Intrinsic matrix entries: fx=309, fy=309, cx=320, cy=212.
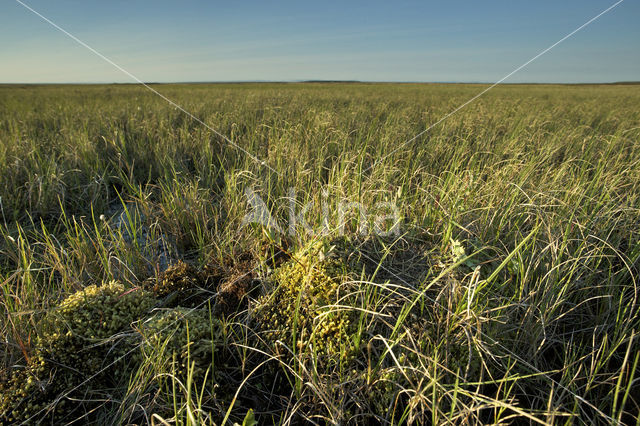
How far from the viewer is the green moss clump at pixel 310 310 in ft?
4.30

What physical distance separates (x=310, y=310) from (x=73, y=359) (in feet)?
3.38

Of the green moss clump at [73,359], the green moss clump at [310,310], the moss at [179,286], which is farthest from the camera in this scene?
the moss at [179,286]

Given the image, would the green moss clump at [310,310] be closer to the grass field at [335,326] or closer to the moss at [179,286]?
the grass field at [335,326]

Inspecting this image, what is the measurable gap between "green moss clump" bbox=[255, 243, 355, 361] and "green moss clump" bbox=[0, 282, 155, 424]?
622mm

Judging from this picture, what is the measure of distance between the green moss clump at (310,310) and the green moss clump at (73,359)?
0.62 metres

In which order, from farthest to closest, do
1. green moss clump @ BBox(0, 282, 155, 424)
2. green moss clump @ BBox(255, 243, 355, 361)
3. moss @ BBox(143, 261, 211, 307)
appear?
moss @ BBox(143, 261, 211, 307) → green moss clump @ BBox(255, 243, 355, 361) → green moss clump @ BBox(0, 282, 155, 424)

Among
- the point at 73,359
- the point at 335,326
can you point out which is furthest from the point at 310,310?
the point at 73,359

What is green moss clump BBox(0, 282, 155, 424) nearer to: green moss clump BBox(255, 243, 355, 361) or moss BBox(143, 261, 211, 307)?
moss BBox(143, 261, 211, 307)

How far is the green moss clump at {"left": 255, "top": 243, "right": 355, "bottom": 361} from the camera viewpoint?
4.30 ft

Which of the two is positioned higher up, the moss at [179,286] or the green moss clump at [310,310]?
the green moss clump at [310,310]

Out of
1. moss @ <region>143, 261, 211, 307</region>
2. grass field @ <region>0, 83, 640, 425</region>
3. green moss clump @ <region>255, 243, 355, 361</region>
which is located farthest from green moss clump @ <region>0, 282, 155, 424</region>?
green moss clump @ <region>255, 243, 355, 361</region>

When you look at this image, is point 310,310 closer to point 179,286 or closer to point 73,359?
point 179,286

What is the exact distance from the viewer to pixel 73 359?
4.33 ft

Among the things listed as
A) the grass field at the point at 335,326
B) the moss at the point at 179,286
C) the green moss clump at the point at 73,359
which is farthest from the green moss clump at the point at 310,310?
the green moss clump at the point at 73,359
